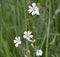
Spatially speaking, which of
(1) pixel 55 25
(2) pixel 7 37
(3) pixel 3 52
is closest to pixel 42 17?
(1) pixel 55 25

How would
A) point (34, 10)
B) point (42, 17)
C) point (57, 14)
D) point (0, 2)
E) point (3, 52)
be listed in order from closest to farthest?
point (34, 10) → point (3, 52) → point (0, 2) → point (42, 17) → point (57, 14)

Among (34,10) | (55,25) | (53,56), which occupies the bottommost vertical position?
(53,56)

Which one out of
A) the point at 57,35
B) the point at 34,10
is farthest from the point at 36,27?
the point at 34,10

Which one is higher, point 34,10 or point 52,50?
point 34,10

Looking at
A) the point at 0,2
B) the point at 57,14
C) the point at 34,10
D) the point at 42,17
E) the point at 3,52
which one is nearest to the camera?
the point at 34,10

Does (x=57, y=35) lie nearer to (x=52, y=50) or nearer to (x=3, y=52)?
(x=52, y=50)

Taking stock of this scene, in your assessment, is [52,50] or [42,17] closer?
[52,50]
